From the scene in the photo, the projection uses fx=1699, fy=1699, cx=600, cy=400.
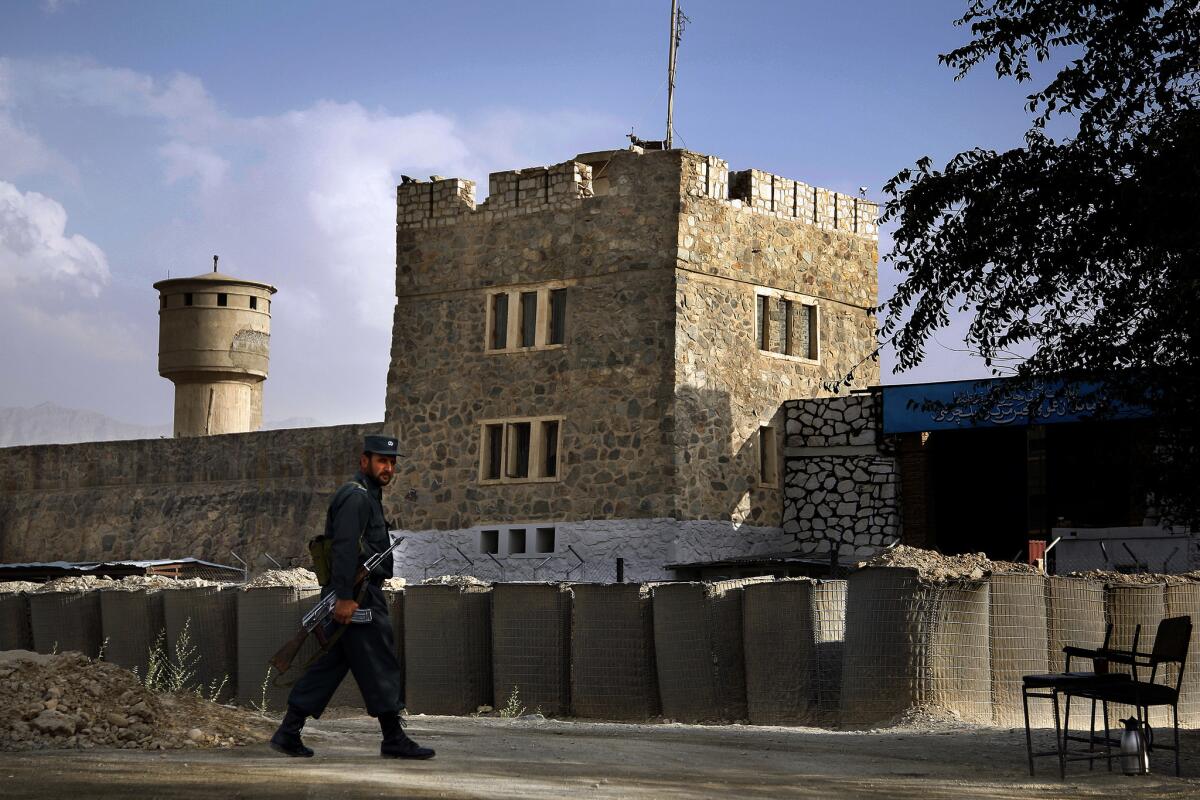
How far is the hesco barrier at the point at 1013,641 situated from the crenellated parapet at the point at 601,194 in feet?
48.4

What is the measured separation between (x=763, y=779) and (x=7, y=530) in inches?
Answer: 1265

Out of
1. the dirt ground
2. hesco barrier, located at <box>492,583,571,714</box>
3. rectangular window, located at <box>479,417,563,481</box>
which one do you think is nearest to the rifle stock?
the dirt ground

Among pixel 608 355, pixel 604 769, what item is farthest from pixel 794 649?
pixel 608 355

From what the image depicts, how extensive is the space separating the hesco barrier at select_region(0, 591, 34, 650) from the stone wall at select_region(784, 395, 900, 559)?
12980 millimetres

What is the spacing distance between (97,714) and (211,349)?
32.9 m

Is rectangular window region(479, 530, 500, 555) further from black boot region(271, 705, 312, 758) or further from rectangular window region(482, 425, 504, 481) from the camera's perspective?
black boot region(271, 705, 312, 758)

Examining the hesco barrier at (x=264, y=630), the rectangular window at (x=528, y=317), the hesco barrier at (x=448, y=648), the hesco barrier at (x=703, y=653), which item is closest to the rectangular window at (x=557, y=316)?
the rectangular window at (x=528, y=317)

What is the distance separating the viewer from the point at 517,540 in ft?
95.5

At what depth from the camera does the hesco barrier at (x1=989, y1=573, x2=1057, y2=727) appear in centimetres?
1473

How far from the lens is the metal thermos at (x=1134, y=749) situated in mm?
10969

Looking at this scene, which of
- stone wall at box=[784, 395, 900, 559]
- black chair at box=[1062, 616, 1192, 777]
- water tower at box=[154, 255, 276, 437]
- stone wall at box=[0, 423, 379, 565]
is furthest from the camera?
water tower at box=[154, 255, 276, 437]

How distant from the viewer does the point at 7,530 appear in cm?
3866

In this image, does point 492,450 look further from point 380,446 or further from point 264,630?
point 380,446

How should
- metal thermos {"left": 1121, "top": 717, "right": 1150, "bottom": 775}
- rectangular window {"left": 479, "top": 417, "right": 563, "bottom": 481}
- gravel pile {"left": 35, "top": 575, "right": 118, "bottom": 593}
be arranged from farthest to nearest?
rectangular window {"left": 479, "top": 417, "right": 563, "bottom": 481} < gravel pile {"left": 35, "top": 575, "right": 118, "bottom": 593} < metal thermos {"left": 1121, "top": 717, "right": 1150, "bottom": 775}
